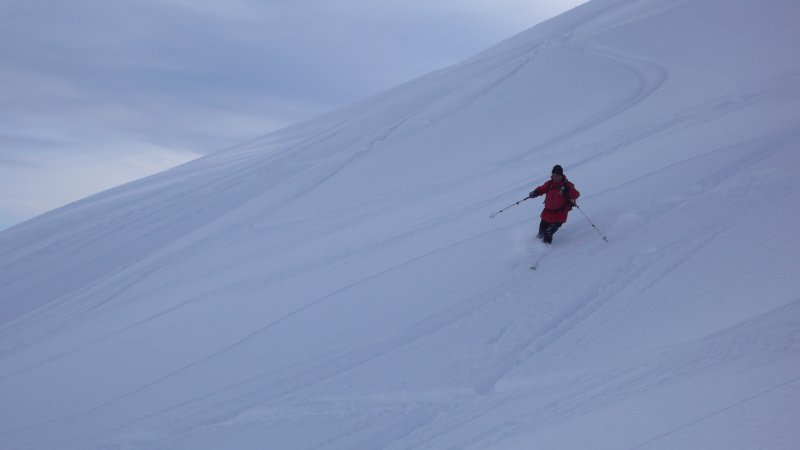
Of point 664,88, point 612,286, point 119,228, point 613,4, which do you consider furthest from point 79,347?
point 613,4

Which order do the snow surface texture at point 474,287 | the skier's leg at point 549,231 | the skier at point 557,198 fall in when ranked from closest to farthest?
the snow surface texture at point 474,287 < the skier at point 557,198 < the skier's leg at point 549,231

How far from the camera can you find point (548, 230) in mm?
7172

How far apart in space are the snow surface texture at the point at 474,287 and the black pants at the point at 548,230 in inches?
7.2

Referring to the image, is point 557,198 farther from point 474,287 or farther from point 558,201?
point 474,287

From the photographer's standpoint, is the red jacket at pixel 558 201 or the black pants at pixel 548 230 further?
the black pants at pixel 548 230

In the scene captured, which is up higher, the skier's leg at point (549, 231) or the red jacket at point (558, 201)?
the red jacket at point (558, 201)

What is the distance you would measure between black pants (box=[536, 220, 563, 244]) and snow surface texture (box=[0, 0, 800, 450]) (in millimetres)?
183

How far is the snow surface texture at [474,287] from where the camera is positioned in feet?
14.9

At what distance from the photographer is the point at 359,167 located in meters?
13.6

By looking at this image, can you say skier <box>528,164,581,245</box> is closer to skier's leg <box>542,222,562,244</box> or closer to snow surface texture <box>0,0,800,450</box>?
skier's leg <box>542,222,562,244</box>

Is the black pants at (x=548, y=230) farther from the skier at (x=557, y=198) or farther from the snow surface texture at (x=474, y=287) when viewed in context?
the snow surface texture at (x=474, y=287)

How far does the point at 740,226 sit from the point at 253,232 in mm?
8503

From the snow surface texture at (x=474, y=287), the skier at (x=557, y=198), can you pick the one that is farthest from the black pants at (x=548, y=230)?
the snow surface texture at (x=474, y=287)

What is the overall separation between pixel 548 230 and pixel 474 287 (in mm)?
1115
